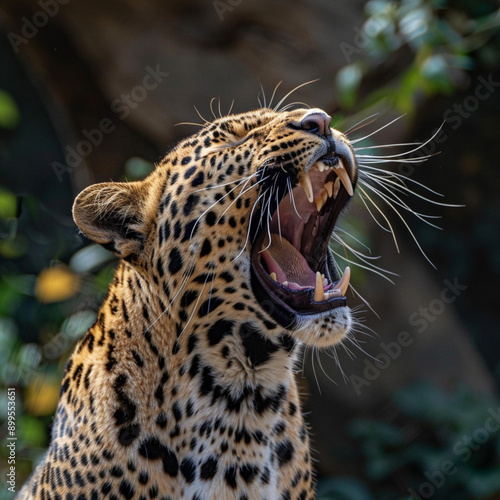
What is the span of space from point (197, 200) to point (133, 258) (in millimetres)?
331

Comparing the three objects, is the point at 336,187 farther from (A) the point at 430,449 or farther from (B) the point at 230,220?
(A) the point at 430,449

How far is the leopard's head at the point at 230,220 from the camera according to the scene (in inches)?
101

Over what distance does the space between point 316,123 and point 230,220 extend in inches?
18.1

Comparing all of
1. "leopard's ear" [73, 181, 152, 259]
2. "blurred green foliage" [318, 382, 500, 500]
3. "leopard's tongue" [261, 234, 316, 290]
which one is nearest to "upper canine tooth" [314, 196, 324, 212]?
"leopard's tongue" [261, 234, 316, 290]

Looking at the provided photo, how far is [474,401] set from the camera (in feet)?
18.0

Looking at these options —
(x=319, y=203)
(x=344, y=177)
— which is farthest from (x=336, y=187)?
(x=344, y=177)

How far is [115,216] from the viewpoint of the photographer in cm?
270

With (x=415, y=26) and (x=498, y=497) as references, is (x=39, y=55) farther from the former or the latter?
(x=498, y=497)

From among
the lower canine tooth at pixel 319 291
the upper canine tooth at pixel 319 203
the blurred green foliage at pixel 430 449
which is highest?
the upper canine tooth at pixel 319 203

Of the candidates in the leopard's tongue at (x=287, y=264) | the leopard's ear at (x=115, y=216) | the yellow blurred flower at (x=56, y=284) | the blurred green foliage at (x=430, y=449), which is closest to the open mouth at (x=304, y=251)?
the leopard's tongue at (x=287, y=264)

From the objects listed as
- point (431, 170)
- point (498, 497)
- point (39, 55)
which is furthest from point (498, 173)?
point (39, 55)

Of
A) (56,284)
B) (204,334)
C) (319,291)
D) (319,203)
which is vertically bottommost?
(56,284)

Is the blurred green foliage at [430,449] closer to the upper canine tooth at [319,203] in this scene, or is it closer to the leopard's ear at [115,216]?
the upper canine tooth at [319,203]

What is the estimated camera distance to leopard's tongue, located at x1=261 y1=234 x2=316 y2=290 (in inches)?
108
